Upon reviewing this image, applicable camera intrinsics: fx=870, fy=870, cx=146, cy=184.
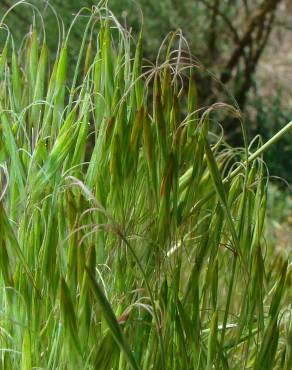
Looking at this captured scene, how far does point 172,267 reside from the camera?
1148mm

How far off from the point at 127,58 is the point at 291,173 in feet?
10.4

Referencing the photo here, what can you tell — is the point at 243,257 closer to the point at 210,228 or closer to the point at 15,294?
the point at 210,228

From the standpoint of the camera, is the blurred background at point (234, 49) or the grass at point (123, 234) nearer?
the grass at point (123, 234)

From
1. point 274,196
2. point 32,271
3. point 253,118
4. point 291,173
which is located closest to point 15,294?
point 32,271

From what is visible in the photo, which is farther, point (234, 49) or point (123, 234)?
point (234, 49)

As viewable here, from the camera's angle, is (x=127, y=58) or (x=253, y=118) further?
(x=253, y=118)

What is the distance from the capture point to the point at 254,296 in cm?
117

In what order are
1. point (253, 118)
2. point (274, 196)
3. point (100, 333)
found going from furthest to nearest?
point (253, 118), point (274, 196), point (100, 333)

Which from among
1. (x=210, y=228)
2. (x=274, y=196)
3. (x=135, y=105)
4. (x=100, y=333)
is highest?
(x=135, y=105)

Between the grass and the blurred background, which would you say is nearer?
the grass

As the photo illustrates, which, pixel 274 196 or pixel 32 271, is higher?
pixel 32 271

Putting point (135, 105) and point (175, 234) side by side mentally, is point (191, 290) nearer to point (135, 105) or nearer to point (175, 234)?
point (175, 234)

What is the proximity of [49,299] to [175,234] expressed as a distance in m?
0.19

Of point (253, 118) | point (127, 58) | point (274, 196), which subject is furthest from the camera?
point (253, 118)
